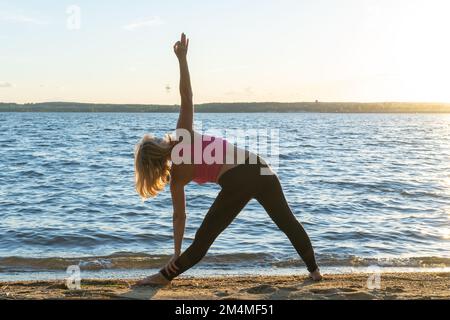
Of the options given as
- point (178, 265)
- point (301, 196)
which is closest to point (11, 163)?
point (301, 196)

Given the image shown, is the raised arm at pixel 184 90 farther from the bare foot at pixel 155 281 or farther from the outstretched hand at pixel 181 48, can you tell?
the bare foot at pixel 155 281

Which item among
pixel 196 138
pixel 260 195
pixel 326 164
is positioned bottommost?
pixel 326 164

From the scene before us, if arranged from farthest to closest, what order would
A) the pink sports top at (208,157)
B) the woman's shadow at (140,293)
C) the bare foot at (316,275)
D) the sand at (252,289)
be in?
the bare foot at (316,275)
the sand at (252,289)
the woman's shadow at (140,293)
the pink sports top at (208,157)

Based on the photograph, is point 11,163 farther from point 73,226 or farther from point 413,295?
point 413,295

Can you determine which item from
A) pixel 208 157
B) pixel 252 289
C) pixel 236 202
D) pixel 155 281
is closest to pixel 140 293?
pixel 155 281

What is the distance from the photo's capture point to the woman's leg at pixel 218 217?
5.90 metres

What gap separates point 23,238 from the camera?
35.6 ft

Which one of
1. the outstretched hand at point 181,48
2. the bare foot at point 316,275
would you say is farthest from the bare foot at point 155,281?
the outstretched hand at point 181,48

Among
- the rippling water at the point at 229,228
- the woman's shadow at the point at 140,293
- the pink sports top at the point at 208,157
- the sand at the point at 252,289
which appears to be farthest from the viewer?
the rippling water at the point at 229,228

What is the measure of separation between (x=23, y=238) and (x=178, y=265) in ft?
18.1

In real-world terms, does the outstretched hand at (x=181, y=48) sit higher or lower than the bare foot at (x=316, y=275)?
higher

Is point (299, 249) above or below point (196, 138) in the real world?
below

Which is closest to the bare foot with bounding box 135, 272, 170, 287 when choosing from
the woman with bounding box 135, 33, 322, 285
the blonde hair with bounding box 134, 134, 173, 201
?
the woman with bounding box 135, 33, 322, 285

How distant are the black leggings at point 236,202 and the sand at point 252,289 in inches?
18.4
